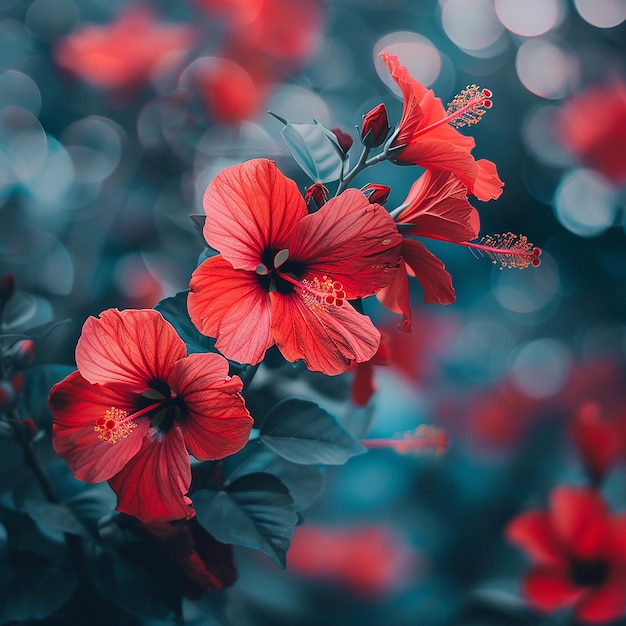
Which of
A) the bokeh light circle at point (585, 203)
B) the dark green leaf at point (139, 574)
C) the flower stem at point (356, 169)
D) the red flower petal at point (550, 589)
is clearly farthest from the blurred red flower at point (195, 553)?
the bokeh light circle at point (585, 203)

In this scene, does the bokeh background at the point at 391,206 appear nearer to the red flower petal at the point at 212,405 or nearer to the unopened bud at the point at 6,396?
the unopened bud at the point at 6,396

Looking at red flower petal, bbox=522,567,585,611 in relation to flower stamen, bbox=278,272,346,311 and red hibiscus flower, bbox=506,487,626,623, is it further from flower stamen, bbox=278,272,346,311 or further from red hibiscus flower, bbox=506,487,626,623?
flower stamen, bbox=278,272,346,311

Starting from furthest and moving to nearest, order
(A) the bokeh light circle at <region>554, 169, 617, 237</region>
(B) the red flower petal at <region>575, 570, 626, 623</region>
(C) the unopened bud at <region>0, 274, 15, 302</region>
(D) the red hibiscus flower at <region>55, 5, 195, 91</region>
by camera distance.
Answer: (A) the bokeh light circle at <region>554, 169, 617, 237</region> < (D) the red hibiscus flower at <region>55, 5, 195, 91</region> < (B) the red flower petal at <region>575, 570, 626, 623</region> < (C) the unopened bud at <region>0, 274, 15, 302</region>

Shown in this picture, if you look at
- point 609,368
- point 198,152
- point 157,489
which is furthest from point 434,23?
point 157,489

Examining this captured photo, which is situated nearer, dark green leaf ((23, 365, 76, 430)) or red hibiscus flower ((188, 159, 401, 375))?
red hibiscus flower ((188, 159, 401, 375))

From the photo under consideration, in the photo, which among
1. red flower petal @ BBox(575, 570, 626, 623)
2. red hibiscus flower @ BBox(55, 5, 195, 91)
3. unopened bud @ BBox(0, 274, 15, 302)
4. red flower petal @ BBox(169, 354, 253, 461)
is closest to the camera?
red flower petal @ BBox(169, 354, 253, 461)

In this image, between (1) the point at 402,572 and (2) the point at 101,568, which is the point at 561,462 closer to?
(1) the point at 402,572

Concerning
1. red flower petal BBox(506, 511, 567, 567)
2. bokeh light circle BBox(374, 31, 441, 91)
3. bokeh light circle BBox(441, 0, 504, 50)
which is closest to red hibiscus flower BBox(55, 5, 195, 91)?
bokeh light circle BBox(374, 31, 441, 91)
